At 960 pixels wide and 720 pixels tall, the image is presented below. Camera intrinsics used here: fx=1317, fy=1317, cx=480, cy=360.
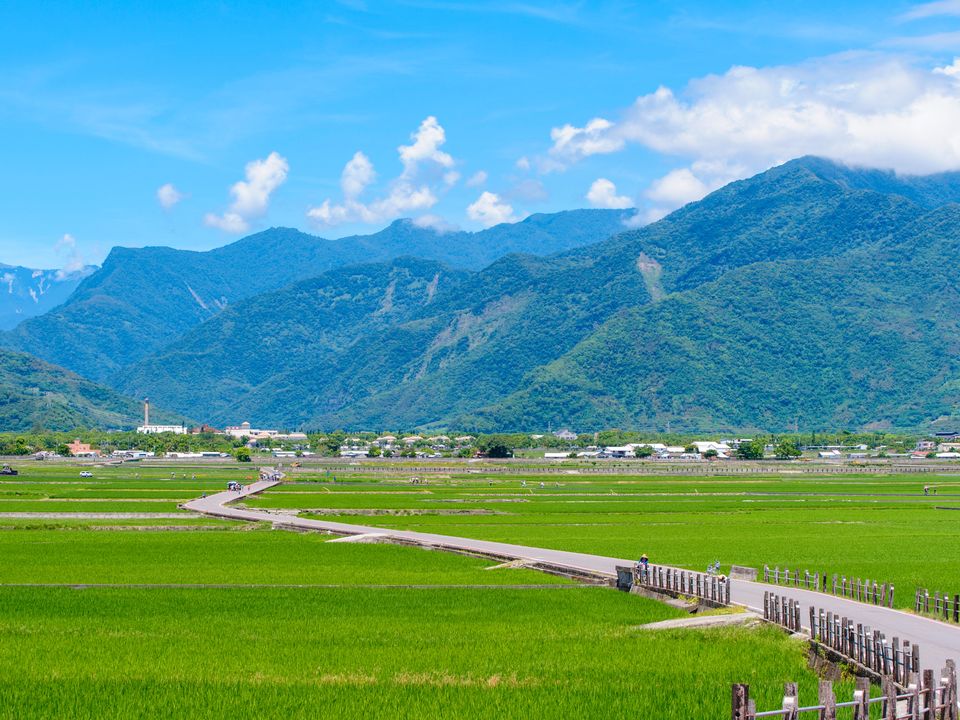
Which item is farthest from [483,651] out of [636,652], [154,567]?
[154,567]

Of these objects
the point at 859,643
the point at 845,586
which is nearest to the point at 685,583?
the point at 845,586

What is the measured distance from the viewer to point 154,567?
155 ft

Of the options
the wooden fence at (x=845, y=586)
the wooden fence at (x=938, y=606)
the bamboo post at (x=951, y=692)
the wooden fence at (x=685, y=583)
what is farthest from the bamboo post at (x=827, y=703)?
the wooden fence at (x=685, y=583)

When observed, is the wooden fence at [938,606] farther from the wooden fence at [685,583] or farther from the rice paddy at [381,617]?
the rice paddy at [381,617]

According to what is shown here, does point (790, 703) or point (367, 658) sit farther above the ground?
point (790, 703)

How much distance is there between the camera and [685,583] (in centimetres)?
3978

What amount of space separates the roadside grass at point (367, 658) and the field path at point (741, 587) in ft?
7.62

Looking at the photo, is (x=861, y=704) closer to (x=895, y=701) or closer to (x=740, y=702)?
(x=895, y=701)

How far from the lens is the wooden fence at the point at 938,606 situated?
104ft

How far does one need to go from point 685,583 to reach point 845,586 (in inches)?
184

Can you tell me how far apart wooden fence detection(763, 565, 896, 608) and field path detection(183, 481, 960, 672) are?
1.97ft

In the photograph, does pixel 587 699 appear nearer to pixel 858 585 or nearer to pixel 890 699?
pixel 890 699

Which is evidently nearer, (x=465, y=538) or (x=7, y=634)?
(x=7, y=634)

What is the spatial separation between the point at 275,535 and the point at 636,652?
37.4m
